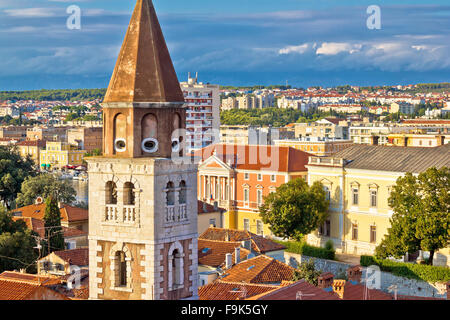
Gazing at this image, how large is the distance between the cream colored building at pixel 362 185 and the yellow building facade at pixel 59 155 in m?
100

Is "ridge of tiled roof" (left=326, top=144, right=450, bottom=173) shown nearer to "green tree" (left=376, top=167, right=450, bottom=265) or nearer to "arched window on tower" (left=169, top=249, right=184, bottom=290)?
"green tree" (left=376, top=167, right=450, bottom=265)

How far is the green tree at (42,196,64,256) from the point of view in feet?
127

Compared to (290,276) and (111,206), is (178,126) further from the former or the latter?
(290,276)

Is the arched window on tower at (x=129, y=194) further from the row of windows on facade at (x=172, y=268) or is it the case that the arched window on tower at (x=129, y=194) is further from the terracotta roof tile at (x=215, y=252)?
the terracotta roof tile at (x=215, y=252)

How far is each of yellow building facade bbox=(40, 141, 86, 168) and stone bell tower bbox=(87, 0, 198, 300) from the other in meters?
127

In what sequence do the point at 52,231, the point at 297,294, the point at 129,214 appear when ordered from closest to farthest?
the point at 129,214
the point at 297,294
the point at 52,231

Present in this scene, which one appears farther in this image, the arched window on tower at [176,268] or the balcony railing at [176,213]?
the arched window on tower at [176,268]

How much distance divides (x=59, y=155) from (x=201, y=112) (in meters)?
24.8

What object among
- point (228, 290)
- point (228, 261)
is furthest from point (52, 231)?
point (228, 290)

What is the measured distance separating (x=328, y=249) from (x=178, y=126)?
2735 centimetres

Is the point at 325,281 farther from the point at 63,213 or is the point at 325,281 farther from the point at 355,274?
the point at 63,213

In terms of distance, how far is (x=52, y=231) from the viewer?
4069 centimetres

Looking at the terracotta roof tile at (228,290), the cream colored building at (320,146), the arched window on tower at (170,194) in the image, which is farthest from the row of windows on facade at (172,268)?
the cream colored building at (320,146)

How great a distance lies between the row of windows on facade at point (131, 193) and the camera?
59.4ft
